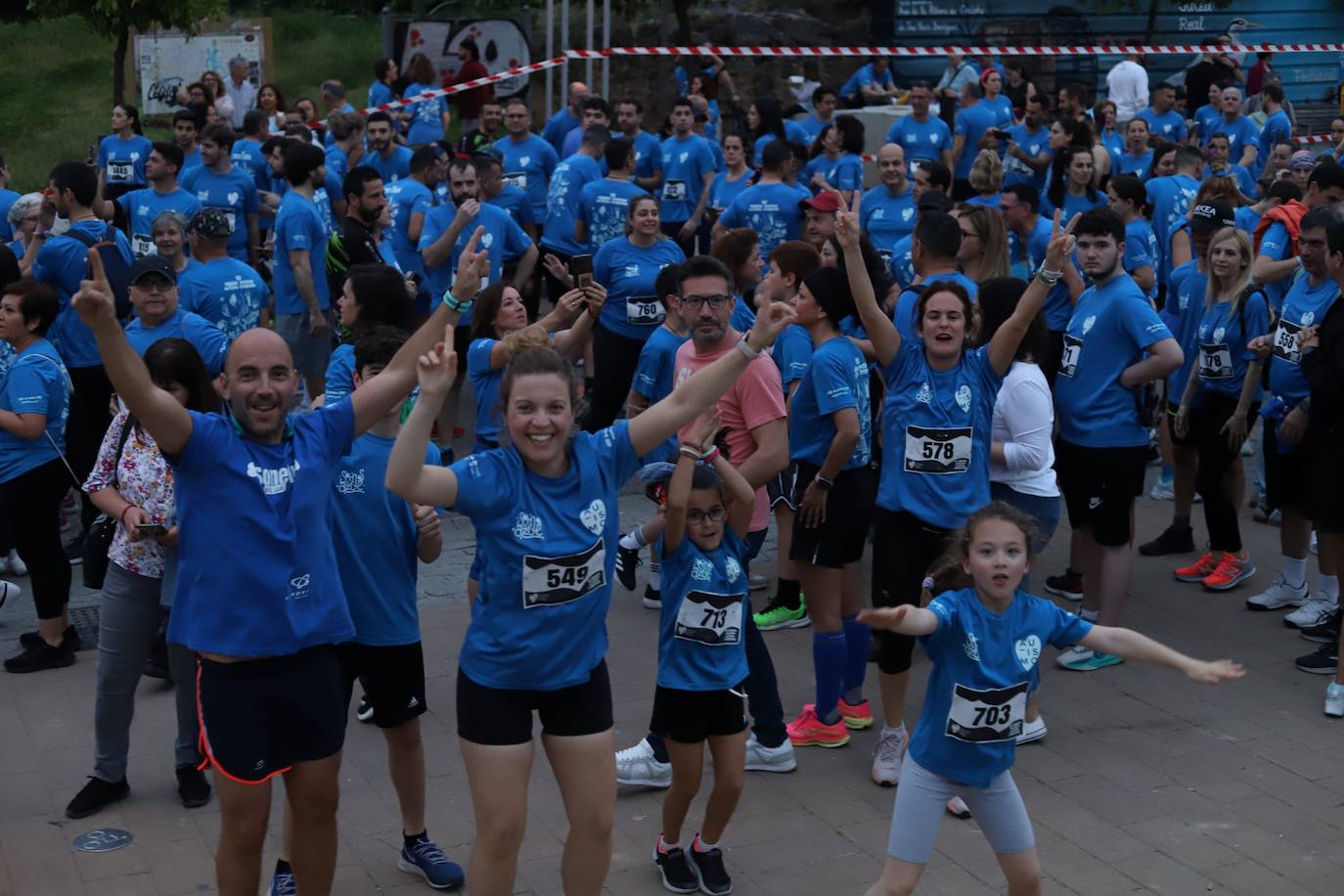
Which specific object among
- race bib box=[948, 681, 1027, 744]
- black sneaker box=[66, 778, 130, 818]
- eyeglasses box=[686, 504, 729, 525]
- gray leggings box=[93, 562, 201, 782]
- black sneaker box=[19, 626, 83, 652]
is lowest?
black sneaker box=[19, 626, 83, 652]

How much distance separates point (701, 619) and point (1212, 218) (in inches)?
209

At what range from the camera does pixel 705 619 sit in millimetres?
5043

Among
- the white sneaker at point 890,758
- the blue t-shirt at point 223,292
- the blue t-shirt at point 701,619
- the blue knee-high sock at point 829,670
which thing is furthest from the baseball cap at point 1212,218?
the blue t-shirt at point 223,292

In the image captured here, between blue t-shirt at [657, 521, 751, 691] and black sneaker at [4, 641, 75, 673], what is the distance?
3518mm

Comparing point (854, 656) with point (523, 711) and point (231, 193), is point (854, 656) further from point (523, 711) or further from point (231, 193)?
point (231, 193)

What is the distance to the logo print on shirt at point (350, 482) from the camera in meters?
4.89

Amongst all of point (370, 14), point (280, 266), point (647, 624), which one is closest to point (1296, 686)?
point (647, 624)

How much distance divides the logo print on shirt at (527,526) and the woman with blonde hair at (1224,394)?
5.01 metres

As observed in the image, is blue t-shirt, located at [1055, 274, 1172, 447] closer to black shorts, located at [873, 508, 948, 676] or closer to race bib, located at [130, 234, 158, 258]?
black shorts, located at [873, 508, 948, 676]

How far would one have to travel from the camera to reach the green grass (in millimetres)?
23969

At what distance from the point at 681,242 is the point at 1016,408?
695 cm

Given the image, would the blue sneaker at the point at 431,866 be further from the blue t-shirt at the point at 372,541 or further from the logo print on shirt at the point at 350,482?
the logo print on shirt at the point at 350,482

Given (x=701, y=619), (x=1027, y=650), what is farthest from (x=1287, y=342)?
(x=701, y=619)

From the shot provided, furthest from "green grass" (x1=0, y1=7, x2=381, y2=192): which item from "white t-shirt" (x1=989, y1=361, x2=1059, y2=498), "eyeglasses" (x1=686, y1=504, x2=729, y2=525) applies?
"eyeglasses" (x1=686, y1=504, x2=729, y2=525)
